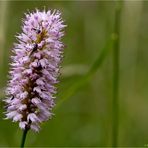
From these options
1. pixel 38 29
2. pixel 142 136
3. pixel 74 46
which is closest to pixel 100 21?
pixel 74 46

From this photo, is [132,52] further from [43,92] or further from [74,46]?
[43,92]

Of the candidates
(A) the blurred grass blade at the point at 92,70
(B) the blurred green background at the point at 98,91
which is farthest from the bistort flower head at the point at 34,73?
(B) the blurred green background at the point at 98,91

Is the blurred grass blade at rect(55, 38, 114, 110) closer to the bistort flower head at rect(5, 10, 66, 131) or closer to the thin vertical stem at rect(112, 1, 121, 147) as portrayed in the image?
the thin vertical stem at rect(112, 1, 121, 147)

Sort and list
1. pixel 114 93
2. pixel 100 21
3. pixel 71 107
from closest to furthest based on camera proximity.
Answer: pixel 114 93 → pixel 71 107 → pixel 100 21

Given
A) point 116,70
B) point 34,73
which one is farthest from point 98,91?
point 34,73

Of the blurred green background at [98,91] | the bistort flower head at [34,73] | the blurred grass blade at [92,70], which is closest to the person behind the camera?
the bistort flower head at [34,73]

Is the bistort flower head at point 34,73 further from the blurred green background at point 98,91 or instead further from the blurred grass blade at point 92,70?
the blurred green background at point 98,91
